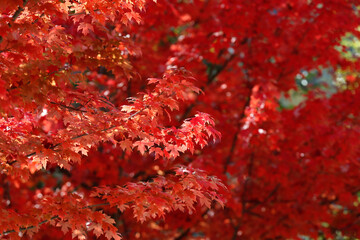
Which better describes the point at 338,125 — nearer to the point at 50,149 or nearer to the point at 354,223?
the point at 354,223

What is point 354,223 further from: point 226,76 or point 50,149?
point 50,149

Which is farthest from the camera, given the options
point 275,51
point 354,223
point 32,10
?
point 354,223

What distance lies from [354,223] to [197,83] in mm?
4518

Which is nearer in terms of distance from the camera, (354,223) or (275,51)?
(275,51)

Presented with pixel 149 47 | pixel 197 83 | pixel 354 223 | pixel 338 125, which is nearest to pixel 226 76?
pixel 197 83

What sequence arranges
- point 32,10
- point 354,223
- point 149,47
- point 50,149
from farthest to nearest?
point 149,47
point 354,223
point 50,149
point 32,10

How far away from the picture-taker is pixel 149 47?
970 cm

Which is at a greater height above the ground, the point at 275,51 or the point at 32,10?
the point at 32,10

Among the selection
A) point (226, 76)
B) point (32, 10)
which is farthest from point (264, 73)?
point (32, 10)

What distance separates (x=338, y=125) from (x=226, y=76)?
8.61ft

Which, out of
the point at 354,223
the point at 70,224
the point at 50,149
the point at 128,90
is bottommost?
the point at 354,223

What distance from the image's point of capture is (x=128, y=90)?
339 inches

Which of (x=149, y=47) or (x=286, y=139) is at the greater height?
(x=149, y=47)

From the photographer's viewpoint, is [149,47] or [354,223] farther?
[149,47]
